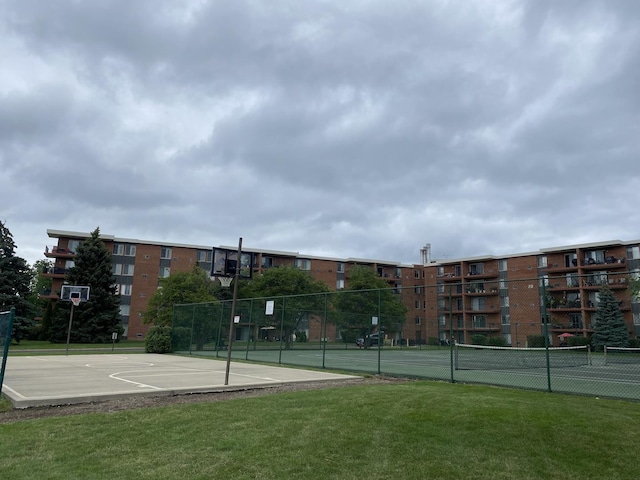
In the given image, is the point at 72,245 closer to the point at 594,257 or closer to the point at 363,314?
the point at 363,314

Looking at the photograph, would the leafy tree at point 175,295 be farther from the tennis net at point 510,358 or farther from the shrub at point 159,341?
the tennis net at point 510,358

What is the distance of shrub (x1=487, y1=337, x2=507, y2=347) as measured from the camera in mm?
17734

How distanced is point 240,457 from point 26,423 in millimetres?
3916

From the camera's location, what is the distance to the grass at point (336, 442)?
496 cm

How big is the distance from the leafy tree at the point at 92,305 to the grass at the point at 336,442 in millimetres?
43630

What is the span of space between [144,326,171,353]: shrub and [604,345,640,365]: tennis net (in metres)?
22.7

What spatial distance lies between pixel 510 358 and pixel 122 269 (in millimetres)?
53777

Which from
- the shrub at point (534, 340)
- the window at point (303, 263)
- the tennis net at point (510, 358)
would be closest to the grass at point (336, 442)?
the tennis net at point (510, 358)

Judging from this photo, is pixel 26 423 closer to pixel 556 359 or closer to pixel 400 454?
pixel 400 454

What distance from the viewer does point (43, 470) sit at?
16.0ft

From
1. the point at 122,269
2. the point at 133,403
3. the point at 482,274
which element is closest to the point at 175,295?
the point at 122,269

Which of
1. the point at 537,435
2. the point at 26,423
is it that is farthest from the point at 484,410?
the point at 26,423

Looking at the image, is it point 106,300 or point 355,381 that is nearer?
point 355,381

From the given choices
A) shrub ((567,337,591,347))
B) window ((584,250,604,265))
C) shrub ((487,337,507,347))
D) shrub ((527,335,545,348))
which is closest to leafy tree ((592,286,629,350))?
shrub ((527,335,545,348))
